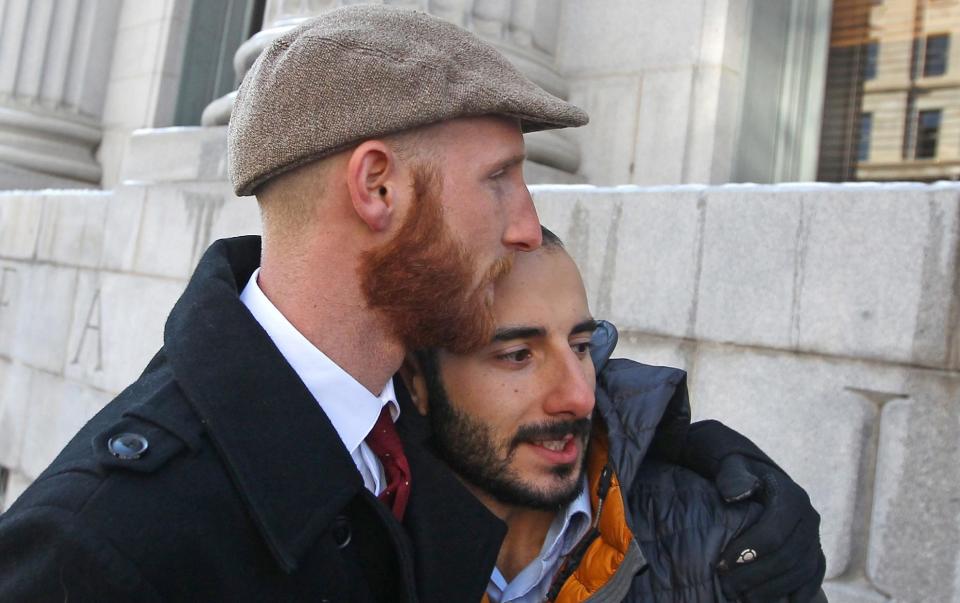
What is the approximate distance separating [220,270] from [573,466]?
97 cm

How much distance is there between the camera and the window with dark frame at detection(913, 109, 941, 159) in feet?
15.5

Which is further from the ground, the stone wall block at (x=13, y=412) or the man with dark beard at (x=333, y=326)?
the man with dark beard at (x=333, y=326)

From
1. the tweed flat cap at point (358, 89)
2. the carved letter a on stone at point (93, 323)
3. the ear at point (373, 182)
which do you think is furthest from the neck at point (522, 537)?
the carved letter a on stone at point (93, 323)

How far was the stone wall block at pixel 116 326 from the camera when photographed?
630 centimetres

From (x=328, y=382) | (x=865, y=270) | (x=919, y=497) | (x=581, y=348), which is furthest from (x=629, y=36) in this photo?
(x=328, y=382)

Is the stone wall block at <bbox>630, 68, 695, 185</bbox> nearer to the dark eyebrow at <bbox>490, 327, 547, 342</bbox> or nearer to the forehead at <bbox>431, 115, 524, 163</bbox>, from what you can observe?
the dark eyebrow at <bbox>490, 327, 547, 342</bbox>

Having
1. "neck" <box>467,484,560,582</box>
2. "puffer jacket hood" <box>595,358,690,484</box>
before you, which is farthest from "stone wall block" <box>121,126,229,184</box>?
"neck" <box>467,484,560,582</box>

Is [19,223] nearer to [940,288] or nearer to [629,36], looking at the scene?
[629,36]

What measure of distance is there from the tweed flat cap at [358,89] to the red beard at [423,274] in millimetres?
159

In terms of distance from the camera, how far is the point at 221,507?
1.61 m

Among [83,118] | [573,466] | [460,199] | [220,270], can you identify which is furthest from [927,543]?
[83,118]

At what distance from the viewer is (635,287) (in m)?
4.08

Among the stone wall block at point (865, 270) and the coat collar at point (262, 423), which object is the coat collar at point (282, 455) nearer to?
the coat collar at point (262, 423)

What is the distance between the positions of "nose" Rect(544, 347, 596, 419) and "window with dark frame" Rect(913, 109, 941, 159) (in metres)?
3.27
